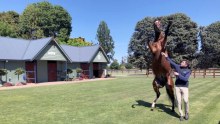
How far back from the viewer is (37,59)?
2984 cm

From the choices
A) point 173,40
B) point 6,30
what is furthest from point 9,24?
point 173,40

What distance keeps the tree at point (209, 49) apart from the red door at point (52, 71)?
30545 mm

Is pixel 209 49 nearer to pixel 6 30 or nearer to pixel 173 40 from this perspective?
pixel 173 40

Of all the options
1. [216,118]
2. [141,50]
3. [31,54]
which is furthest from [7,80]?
[141,50]

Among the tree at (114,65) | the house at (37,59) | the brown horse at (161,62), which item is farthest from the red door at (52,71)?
the tree at (114,65)

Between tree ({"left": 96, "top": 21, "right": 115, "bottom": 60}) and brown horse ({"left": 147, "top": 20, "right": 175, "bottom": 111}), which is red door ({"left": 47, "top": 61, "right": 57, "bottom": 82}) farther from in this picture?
tree ({"left": 96, "top": 21, "right": 115, "bottom": 60})

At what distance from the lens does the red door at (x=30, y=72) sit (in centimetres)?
3011

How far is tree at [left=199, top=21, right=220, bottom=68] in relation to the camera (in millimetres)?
52125

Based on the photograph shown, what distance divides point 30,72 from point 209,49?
3717cm

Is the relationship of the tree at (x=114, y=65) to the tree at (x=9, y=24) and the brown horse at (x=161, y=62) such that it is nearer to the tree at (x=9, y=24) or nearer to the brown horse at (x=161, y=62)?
the tree at (x=9, y=24)

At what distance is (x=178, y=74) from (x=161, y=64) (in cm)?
103

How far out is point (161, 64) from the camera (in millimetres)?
9703

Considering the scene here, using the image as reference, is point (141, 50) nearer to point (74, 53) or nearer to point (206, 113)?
point (74, 53)

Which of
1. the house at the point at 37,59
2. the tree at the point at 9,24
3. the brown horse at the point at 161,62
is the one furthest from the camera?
the tree at the point at 9,24
